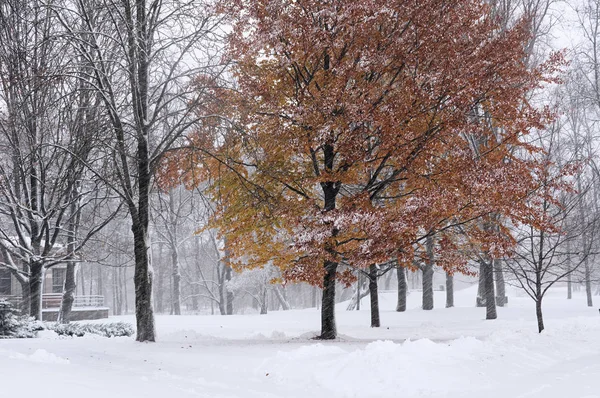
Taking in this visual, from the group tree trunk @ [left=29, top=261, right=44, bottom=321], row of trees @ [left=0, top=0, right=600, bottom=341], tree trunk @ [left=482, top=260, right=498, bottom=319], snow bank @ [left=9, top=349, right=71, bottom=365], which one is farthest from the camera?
tree trunk @ [left=482, top=260, right=498, bottom=319]

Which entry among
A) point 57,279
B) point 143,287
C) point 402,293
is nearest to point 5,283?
point 57,279

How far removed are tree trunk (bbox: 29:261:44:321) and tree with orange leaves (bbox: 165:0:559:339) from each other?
616cm

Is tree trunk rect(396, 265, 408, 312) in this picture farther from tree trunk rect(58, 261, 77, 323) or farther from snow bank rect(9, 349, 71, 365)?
snow bank rect(9, 349, 71, 365)

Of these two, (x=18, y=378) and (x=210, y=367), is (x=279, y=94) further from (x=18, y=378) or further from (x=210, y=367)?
(x=18, y=378)

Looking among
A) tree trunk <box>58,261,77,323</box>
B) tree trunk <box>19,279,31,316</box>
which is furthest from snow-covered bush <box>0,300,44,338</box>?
tree trunk <box>58,261,77,323</box>

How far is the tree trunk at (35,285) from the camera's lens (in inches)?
559

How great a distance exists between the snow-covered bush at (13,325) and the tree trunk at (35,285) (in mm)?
1725

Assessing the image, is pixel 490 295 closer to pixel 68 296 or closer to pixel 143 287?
pixel 143 287

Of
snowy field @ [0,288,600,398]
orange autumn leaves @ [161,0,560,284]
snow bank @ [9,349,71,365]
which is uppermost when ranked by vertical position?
orange autumn leaves @ [161,0,560,284]

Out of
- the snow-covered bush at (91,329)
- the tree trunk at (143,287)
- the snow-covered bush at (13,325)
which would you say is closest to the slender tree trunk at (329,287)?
the tree trunk at (143,287)

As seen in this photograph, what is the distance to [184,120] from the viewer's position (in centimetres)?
1071

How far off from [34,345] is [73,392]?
5.40 metres

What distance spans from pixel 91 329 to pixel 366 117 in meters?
11.1

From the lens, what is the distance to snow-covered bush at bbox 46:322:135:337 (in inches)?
540
